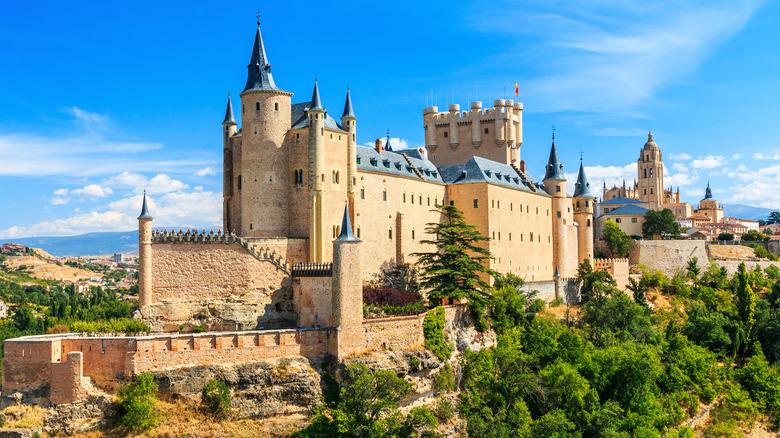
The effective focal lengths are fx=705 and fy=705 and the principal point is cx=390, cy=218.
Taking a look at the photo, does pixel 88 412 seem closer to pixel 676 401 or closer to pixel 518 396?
pixel 518 396

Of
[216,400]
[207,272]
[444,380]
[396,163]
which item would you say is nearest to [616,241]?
[396,163]

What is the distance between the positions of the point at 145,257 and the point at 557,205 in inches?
1788

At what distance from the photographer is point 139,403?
114 ft

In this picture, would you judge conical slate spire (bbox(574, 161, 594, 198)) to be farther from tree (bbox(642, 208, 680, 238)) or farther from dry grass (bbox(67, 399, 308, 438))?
dry grass (bbox(67, 399, 308, 438))

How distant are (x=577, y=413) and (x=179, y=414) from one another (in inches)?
960

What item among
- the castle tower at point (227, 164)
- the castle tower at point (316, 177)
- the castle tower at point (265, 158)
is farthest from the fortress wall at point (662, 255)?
the castle tower at point (227, 164)

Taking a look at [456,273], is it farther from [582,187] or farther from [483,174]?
[582,187]

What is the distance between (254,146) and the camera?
5003 centimetres

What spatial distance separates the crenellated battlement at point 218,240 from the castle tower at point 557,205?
36416 millimetres

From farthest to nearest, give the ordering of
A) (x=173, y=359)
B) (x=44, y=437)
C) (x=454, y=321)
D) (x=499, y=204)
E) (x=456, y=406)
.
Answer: (x=499, y=204), (x=454, y=321), (x=456, y=406), (x=173, y=359), (x=44, y=437)

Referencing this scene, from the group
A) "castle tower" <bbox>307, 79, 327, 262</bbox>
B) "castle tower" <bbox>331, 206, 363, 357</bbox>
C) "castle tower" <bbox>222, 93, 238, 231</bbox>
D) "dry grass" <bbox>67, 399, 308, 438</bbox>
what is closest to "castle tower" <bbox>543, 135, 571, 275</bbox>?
"castle tower" <bbox>307, 79, 327, 262</bbox>

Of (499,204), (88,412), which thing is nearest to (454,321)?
(499,204)

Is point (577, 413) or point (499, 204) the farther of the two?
point (499, 204)

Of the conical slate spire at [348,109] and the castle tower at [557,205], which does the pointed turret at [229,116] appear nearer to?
the conical slate spire at [348,109]
